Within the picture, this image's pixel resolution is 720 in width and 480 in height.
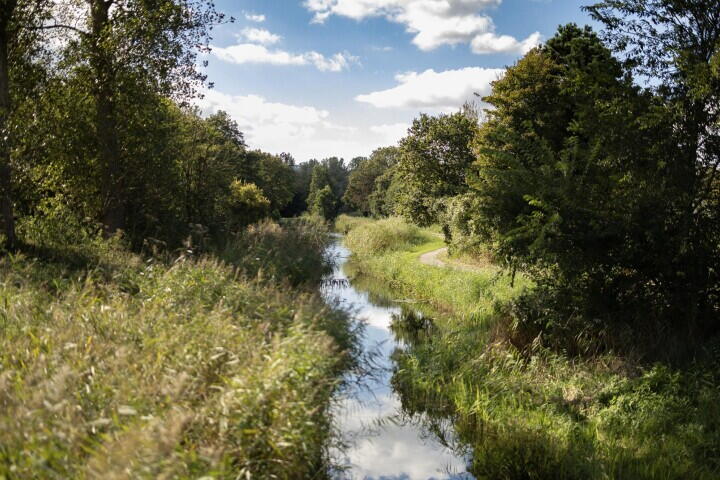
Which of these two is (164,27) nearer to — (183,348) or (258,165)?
(183,348)

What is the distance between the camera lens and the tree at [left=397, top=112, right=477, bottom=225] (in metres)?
29.9

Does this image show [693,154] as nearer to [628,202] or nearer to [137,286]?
[628,202]

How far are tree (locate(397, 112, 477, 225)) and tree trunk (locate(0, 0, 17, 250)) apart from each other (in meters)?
20.6

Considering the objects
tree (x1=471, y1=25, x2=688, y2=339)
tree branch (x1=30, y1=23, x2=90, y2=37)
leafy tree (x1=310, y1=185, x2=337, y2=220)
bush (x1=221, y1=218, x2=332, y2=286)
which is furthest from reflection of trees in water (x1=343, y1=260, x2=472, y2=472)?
leafy tree (x1=310, y1=185, x2=337, y2=220)

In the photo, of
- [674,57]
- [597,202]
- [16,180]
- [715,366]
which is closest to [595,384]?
[715,366]

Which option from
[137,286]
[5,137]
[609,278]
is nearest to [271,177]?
[5,137]

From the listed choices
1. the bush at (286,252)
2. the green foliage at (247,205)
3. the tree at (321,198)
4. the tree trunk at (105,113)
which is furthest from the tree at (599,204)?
the tree at (321,198)

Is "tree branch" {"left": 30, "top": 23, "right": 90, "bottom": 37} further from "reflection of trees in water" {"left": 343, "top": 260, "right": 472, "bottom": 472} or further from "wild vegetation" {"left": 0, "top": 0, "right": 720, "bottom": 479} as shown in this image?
"reflection of trees in water" {"left": 343, "top": 260, "right": 472, "bottom": 472}

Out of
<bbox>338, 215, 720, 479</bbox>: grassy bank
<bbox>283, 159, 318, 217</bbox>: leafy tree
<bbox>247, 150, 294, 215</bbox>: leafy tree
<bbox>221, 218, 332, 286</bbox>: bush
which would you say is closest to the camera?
<bbox>338, 215, 720, 479</bbox>: grassy bank

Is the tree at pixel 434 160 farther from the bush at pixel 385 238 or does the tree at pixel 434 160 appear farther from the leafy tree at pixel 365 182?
the leafy tree at pixel 365 182

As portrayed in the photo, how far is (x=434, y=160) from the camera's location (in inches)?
1199

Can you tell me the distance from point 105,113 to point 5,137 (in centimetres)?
307

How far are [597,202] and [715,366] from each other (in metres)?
3.03

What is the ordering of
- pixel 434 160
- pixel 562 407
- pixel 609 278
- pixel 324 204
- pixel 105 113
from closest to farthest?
pixel 562 407, pixel 609 278, pixel 105 113, pixel 434 160, pixel 324 204
